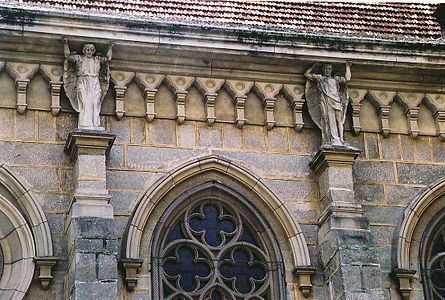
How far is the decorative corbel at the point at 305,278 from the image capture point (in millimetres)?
14023

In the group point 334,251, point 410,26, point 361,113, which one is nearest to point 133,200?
point 334,251

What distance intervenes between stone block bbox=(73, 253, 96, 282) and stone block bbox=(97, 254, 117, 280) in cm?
6

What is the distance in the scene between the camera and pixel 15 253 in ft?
44.1

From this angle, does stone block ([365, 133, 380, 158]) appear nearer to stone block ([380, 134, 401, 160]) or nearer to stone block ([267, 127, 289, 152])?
stone block ([380, 134, 401, 160])

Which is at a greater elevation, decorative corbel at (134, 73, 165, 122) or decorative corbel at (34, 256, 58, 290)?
decorative corbel at (134, 73, 165, 122)

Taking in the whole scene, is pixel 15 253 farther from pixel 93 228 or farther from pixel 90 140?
pixel 90 140

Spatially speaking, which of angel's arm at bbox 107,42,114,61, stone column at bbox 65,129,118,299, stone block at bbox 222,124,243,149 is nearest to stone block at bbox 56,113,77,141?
stone column at bbox 65,129,118,299

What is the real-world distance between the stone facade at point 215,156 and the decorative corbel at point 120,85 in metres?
0.02

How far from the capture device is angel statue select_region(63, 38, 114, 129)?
13.9 meters

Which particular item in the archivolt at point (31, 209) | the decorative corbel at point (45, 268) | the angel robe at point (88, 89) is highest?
the angel robe at point (88, 89)

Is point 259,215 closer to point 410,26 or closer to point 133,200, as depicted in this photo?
point 133,200

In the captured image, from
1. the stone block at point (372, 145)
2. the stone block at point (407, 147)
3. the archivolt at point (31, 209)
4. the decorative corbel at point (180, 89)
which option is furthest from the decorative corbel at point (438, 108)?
the archivolt at point (31, 209)

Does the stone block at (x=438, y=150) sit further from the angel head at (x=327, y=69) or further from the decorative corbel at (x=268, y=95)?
the decorative corbel at (x=268, y=95)

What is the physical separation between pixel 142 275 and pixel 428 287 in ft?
12.5
